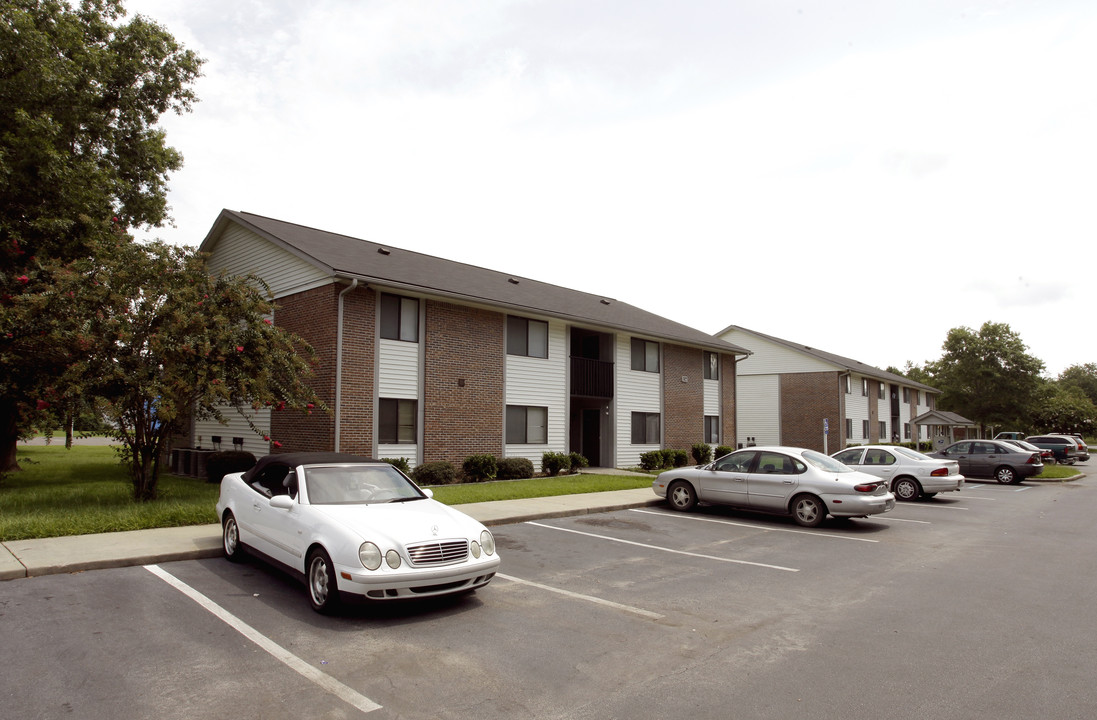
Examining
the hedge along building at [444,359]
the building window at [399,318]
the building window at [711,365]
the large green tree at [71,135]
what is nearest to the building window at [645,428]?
the hedge along building at [444,359]

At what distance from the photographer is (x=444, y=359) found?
18.9 metres

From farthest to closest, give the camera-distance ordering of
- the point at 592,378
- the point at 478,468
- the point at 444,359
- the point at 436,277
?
the point at 592,378
the point at 436,277
the point at 444,359
the point at 478,468

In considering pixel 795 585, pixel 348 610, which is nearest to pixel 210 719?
pixel 348 610

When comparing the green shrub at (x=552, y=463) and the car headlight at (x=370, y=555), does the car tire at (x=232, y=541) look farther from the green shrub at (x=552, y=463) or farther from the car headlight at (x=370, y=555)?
the green shrub at (x=552, y=463)

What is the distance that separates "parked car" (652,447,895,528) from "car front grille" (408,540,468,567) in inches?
307

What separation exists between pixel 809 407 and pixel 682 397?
1598 cm

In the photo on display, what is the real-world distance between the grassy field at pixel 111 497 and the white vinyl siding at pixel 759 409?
79.2 ft

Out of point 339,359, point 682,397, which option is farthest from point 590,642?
point 682,397

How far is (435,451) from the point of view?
724 inches

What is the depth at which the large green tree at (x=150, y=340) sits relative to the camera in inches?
440

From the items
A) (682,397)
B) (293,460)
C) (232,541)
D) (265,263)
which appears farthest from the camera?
(682,397)

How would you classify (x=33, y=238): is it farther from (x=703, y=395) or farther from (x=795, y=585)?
(x=703, y=395)

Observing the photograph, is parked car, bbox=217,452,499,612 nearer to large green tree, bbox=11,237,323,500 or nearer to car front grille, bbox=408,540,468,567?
car front grille, bbox=408,540,468,567

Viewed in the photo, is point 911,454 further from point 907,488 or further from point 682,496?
point 682,496
